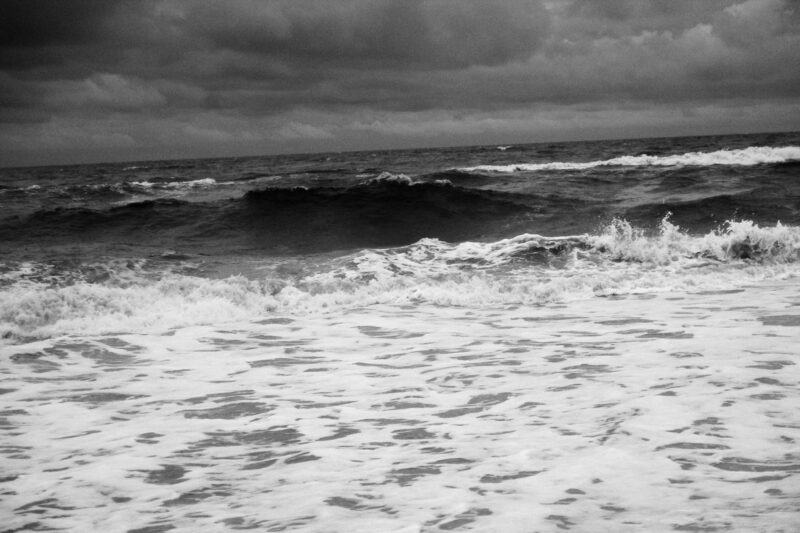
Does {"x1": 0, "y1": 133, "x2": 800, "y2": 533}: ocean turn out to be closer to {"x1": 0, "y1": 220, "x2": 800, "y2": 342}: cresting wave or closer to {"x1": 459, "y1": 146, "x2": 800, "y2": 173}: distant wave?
{"x1": 0, "y1": 220, "x2": 800, "y2": 342}: cresting wave

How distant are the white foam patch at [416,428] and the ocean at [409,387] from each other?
21mm

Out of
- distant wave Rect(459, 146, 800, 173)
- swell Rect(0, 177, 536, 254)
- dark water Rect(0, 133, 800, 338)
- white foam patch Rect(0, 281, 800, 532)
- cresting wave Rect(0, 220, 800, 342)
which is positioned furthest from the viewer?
distant wave Rect(459, 146, 800, 173)

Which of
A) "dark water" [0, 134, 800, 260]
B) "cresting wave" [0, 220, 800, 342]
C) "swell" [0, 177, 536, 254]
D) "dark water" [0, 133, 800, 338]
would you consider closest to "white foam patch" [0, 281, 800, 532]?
"cresting wave" [0, 220, 800, 342]

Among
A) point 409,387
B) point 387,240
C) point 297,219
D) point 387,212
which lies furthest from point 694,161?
point 409,387

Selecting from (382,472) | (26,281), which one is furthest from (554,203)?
(382,472)

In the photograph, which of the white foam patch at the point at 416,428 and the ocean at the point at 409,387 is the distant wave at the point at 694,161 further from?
the white foam patch at the point at 416,428

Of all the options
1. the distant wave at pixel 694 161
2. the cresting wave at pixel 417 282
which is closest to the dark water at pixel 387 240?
the cresting wave at pixel 417 282

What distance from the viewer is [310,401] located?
219 inches

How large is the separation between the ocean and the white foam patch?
0.02 metres

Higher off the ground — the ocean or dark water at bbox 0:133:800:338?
dark water at bbox 0:133:800:338

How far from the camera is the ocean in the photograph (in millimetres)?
3531

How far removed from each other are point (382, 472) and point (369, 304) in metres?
6.20

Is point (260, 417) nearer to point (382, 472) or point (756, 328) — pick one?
point (382, 472)

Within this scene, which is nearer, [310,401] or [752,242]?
[310,401]
